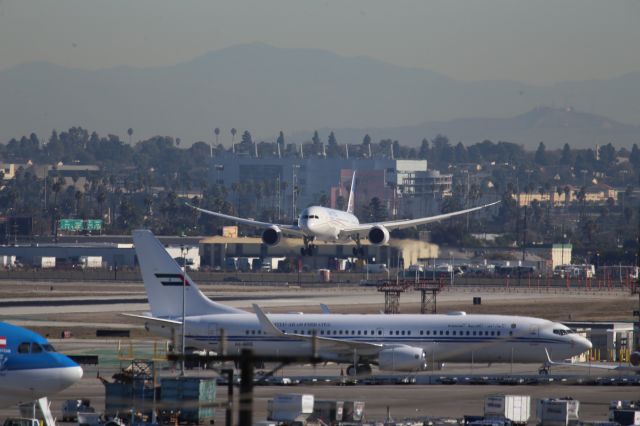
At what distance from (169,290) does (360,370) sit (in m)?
9.87

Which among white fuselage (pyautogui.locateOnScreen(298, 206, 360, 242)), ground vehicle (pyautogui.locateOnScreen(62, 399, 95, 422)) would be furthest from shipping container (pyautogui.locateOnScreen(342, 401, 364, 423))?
white fuselage (pyautogui.locateOnScreen(298, 206, 360, 242))

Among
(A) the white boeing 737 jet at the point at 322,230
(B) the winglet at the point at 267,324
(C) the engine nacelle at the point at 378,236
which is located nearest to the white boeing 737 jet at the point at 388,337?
(B) the winglet at the point at 267,324

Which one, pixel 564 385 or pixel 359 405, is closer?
pixel 359 405

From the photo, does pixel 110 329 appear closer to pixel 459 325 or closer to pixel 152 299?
pixel 152 299

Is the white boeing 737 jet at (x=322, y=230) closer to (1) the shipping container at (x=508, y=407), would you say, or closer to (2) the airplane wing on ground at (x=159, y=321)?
(2) the airplane wing on ground at (x=159, y=321)

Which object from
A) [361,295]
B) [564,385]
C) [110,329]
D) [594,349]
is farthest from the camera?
[361,295]

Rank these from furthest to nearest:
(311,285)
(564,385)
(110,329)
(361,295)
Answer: (311,285) < (361,295) < (110,329) < (564,385)

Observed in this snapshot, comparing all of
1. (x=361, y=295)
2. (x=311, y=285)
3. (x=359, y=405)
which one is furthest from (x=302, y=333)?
(x=311, y=285)

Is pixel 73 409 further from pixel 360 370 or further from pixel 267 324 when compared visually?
pixel 360 370

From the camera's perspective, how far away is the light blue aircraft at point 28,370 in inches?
1380

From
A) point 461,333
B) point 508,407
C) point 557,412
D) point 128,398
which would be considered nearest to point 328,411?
point 508,407

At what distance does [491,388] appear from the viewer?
190 ft

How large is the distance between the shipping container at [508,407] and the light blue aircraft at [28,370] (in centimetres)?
1525

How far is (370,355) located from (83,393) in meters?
14.5
